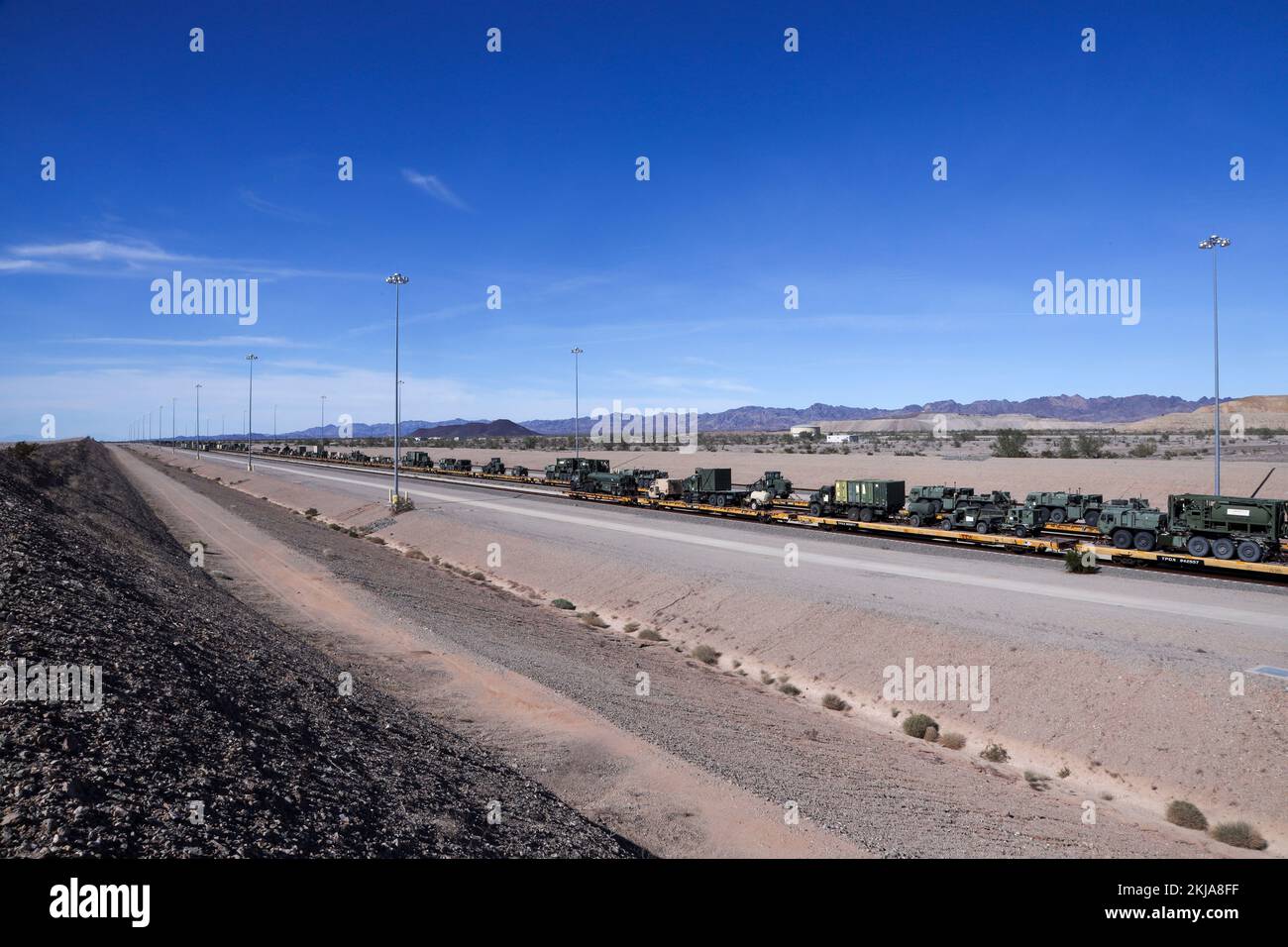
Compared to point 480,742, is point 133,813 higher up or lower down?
higher up

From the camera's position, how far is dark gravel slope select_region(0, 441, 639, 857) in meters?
5.92

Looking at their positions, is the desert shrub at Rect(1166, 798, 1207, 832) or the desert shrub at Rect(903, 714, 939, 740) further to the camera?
the desert shrub at Rect(903, 714, 939, 740)

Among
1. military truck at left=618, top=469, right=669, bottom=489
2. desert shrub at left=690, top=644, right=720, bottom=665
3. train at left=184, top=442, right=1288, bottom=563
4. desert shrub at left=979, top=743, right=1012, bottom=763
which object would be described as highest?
military truck at left=618, top=469, right=669, bottom=489

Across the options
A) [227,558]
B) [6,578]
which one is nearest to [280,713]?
[6,578]

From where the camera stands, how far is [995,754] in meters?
13.9

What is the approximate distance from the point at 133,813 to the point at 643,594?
20327mm

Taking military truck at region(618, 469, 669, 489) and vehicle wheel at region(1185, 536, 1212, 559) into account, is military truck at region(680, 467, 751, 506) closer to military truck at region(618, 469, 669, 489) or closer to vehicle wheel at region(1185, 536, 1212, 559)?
military truck at region(618, 469, 669, 489)

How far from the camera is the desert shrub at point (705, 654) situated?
19984 mm

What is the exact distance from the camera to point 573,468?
67.3m

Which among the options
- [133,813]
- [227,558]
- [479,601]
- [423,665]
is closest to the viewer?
[133,813]

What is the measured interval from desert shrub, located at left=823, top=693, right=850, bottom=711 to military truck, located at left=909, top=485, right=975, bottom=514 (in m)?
22.0

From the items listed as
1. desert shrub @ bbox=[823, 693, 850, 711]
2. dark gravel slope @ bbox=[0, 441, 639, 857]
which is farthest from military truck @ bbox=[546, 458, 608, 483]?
dark gravel slope @ bbox=[0, 441, 639, 857]

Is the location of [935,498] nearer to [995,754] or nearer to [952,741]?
[952,741]

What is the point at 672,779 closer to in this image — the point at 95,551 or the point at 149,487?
the point at 95,551
